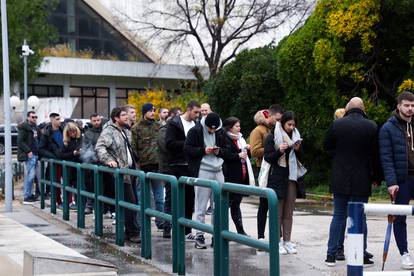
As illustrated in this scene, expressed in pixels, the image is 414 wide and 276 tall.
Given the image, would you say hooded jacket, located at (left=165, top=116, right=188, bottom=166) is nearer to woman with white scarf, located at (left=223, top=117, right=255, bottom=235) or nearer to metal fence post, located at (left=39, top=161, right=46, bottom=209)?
woman with white scarf, located at (left=223, top=117, right=255, bottom=235)

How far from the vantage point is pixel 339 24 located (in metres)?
18.4

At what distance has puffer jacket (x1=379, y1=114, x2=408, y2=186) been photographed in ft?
27.6

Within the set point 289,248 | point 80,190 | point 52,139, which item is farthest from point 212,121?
point 52,139

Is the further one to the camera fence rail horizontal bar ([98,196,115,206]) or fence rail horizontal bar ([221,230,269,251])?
fence rail horizontal bar ([98,196,115,206])

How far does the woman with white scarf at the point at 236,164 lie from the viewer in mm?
10164

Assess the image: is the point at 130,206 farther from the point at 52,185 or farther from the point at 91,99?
the point at 91,99

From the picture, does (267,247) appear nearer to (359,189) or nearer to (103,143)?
(359,189)

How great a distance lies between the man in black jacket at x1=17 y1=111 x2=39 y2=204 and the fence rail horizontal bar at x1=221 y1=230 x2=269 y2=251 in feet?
31.5

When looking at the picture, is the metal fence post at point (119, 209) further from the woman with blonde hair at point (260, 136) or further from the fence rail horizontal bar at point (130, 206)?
the woman with blonde hair at point (260, 136)

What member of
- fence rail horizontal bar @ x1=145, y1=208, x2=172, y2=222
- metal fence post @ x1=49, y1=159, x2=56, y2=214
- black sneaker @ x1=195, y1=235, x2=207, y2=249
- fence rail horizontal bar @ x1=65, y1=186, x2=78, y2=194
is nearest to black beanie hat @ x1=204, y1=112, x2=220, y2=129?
fence rail horizontal bar @ x1=145, y1=208, x2=172, y2=222

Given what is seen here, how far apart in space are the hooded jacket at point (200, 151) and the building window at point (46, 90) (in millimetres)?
46113

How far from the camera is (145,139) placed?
1178 centimetres

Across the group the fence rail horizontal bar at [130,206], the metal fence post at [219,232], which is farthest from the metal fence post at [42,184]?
the metal fence post at [219,232]

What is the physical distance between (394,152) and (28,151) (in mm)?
9551
